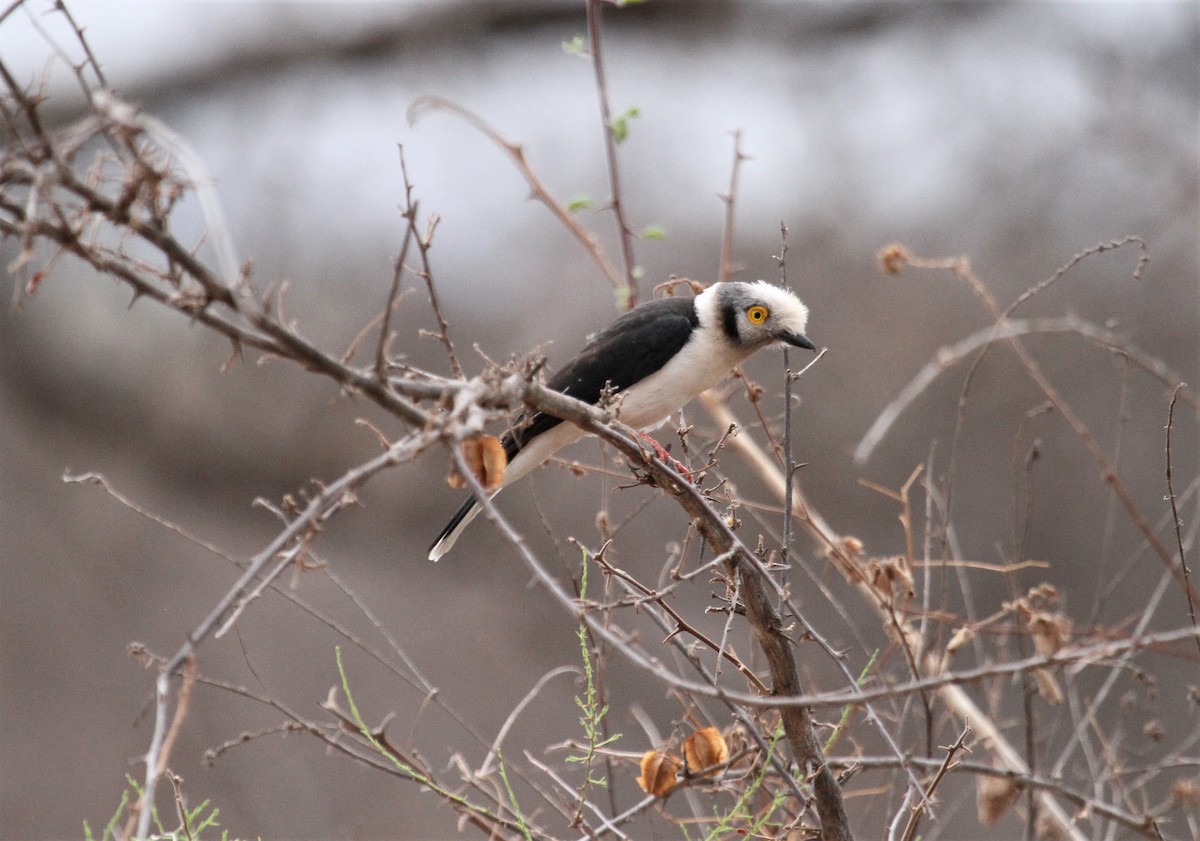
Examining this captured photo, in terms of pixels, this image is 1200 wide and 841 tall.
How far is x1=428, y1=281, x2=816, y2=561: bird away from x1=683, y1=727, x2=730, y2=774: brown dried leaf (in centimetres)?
144

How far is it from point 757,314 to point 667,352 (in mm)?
325

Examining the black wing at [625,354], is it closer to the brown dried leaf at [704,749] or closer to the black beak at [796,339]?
the black beak at [796,339]

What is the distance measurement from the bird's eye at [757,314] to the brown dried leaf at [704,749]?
5.80 feet

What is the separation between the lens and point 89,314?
30.0ft

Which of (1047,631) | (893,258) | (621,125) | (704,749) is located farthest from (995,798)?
(621,125)

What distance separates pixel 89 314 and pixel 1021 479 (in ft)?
24.7

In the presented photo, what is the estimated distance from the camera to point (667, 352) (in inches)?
140

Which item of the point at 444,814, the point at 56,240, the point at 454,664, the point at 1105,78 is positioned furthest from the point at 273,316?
the point at 1105,78

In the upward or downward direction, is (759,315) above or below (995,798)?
above

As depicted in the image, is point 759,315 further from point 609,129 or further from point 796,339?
point 609,129

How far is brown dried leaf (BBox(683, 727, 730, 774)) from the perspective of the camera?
2100 mm

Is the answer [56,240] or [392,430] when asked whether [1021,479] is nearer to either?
[392,430]

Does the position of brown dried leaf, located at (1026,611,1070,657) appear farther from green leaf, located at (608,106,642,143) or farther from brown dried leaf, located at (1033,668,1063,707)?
green leaf, located at (608,106,642,143)

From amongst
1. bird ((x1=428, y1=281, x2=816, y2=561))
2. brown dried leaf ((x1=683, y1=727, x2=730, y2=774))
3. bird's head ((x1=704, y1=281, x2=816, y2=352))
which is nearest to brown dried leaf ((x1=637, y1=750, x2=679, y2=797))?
brown dried leaf ((x1=683, y1=727, x2=730, y2=774))
